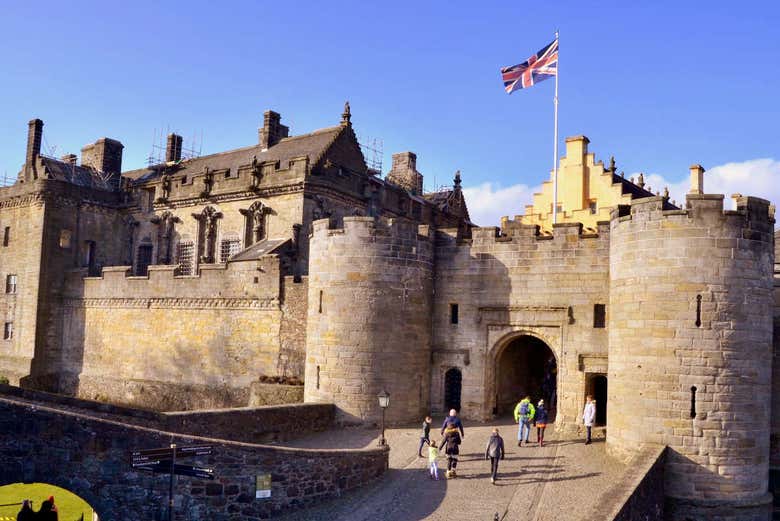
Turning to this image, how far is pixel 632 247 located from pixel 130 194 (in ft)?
87.2

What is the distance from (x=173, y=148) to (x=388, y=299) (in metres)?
21.9

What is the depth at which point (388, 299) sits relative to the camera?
2258 centimetres

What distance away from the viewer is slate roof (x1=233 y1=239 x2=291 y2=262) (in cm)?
2895

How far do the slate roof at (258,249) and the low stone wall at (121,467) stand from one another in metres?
14.3

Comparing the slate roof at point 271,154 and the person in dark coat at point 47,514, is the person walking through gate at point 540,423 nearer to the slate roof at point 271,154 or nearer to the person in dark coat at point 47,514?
the person in dark coat at point 47,514

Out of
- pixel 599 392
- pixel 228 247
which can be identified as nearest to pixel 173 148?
pixel 228 247

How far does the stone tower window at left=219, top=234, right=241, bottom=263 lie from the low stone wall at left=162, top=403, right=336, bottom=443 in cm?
1293

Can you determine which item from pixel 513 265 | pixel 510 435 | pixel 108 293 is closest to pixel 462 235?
pixel 513 265

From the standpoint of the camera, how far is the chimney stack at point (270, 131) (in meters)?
36.2

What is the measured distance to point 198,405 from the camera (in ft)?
96.5

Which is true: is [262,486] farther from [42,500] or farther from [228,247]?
[228,247]

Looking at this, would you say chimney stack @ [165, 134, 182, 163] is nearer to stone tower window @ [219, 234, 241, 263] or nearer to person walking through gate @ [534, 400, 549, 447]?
stone tower window @ [219, 234, 241, 263]

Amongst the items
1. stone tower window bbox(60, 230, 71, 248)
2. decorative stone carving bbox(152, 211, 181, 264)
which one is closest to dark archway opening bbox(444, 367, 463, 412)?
decorative stone carving bbox(152, 211, 181, 264)

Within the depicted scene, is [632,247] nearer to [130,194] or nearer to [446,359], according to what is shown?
[446,359]
